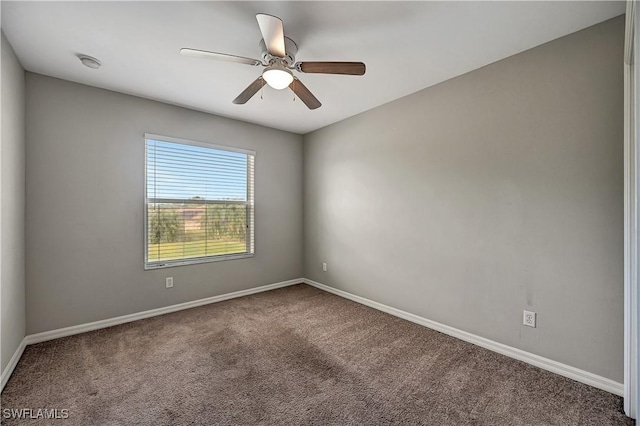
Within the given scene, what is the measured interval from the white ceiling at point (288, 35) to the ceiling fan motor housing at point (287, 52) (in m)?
0.05

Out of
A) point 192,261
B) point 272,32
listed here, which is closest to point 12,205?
point 192,261

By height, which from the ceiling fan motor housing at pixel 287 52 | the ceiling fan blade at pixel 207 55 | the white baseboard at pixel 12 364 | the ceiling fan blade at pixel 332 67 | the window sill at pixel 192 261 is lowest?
the white baseboard at pixel 12 364

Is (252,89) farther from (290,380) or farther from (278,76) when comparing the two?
(290,380)

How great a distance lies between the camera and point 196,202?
354 centimetres

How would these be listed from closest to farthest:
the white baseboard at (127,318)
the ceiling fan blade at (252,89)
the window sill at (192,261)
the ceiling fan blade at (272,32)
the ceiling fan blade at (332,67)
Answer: the ceiling fan blade at (272,32) → the ceiling fan blade at (332,67) → the ceiling fan blade at (252,89) → the white baseboard at (127,318) → the window sill at (192,261)

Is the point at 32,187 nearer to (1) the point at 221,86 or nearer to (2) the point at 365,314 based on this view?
(1) the point at 221,86

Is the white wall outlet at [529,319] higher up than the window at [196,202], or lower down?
lower down

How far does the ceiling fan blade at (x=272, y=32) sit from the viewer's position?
Answer: 1515 millimetres

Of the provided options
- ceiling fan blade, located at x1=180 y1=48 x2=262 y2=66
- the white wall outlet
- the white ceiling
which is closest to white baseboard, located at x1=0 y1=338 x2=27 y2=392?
the white ceiling

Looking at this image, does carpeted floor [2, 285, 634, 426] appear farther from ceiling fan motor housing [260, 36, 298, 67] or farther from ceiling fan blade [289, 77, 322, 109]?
ceiling fan motor housing [260, 36, 298, 67]

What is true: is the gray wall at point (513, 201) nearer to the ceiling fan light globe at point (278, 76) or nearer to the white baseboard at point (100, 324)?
the ceiling fan light globe at point (278, 76)

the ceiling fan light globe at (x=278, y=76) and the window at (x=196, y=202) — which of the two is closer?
the ceiling fan light globe at (x=278, y=76)

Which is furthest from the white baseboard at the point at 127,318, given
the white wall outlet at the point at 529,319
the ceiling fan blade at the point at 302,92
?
the white wall outlet at the point at 529,319

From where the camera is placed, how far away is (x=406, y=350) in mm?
2414
